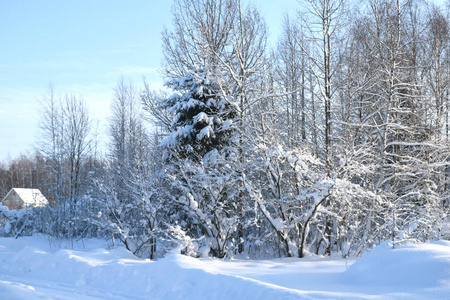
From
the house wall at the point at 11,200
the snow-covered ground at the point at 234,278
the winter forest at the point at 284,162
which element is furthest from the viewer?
the house wall at the point at 11,200

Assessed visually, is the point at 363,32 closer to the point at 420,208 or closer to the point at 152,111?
the point at 420,208

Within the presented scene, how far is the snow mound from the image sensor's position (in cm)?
546

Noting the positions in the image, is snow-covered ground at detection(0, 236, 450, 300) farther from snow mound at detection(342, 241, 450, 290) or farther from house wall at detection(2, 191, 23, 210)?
house wall at detection(2, 191, 23, 210)

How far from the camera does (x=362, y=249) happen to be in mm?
11445

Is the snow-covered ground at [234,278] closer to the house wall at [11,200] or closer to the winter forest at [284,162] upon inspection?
the winter forest at [284,162]

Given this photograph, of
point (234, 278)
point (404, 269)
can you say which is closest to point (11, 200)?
point (234, 278)

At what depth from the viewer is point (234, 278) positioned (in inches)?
253

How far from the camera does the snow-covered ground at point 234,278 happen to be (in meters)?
5.45

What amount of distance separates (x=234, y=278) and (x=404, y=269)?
2.82 metres

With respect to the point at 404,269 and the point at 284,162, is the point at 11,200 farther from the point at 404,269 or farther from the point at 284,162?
the point at 404,269

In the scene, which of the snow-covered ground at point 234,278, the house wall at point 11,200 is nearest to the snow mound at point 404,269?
the snow-covered ground at point 234,278

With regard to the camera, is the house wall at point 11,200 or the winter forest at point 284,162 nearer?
the winter forest at point 284,162

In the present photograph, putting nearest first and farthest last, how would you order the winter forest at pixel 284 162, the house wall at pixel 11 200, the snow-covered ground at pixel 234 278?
the snow-covered ground at pixel 234 278, the winter forest at pixel 284 162, the house wall at pixel 11 200

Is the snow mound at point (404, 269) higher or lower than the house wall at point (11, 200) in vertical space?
higher
